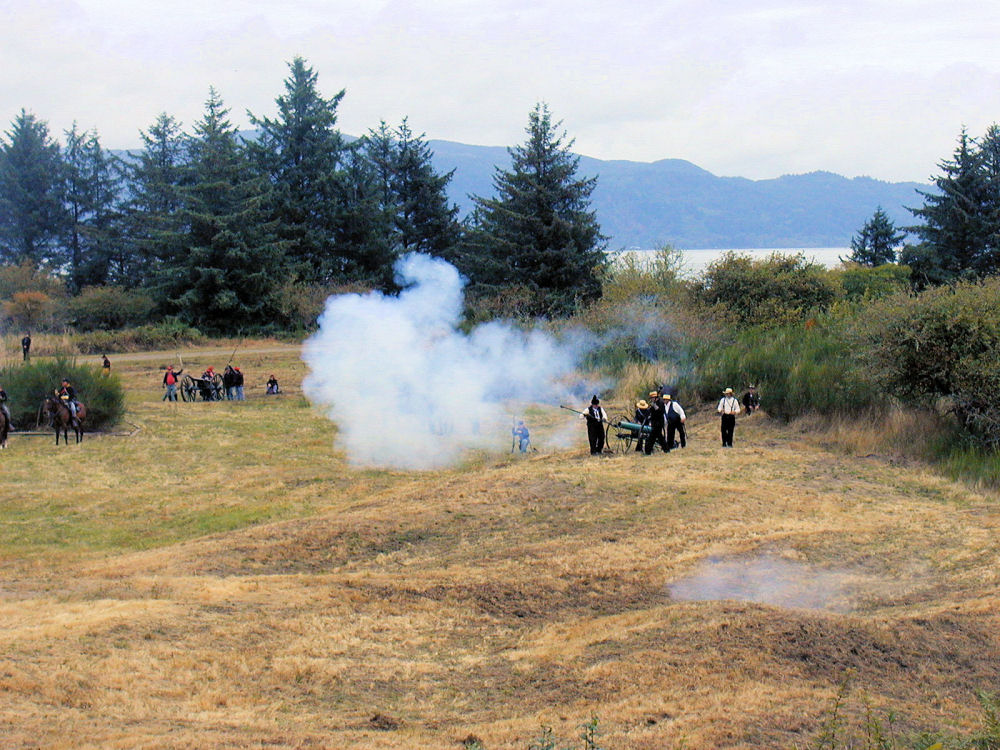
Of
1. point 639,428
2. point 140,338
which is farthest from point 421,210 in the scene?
point 639,428

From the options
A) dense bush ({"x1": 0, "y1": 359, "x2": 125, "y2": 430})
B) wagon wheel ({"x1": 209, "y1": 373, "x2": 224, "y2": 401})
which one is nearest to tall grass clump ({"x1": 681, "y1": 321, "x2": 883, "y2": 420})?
dense bush ({"x1": 0, "y1": 359, "x2": 125, "y2": 430})

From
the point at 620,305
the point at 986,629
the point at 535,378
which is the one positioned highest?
the point at 620,305

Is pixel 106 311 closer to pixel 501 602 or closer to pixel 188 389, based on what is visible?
pixel 188 389

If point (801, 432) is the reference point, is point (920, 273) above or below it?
above

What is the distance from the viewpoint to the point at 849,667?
899 cm

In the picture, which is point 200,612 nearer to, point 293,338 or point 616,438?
point 616,438

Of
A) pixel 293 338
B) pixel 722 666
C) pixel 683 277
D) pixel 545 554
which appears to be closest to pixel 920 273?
pixel 683 277

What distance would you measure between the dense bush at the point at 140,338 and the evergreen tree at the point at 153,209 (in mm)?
2927

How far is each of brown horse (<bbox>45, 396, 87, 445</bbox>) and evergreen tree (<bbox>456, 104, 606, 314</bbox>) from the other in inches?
999

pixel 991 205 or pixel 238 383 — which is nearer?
pixel 238 383

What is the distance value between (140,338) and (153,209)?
1825cm

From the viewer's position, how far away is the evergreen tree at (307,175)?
2181 inches

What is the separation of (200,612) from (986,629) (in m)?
8.09

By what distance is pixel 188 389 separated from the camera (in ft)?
111
